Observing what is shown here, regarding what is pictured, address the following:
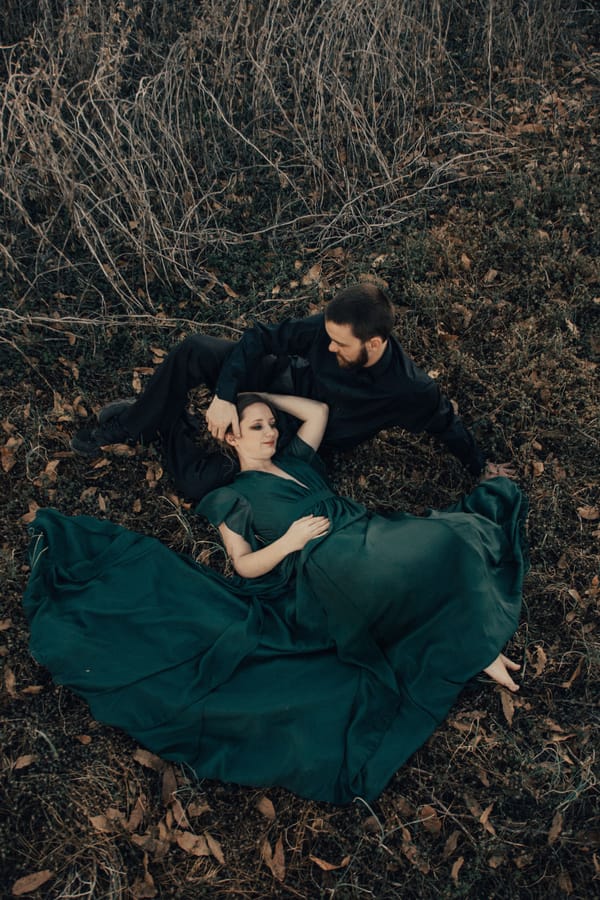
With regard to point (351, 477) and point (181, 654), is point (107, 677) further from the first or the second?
point (351, 477)

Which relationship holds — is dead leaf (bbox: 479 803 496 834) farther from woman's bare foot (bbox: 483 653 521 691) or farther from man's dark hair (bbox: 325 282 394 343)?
man's dark hair (bbox: 325 282 394 343)

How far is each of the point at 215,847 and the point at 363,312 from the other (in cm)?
266

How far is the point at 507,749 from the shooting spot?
362 cm

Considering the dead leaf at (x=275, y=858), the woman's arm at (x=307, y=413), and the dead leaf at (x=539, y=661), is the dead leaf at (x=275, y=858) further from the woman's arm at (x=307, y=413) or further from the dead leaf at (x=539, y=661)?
the woman's arm at (x=307, y=413)

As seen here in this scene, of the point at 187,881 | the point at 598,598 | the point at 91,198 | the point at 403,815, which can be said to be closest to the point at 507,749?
the point at 403,815

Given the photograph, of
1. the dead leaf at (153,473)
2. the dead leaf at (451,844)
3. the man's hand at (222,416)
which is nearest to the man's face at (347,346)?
the man's hand at (222,416)

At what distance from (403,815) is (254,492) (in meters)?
1.80

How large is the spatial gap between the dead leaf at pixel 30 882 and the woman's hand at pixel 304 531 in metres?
1.86

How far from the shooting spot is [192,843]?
3.40m

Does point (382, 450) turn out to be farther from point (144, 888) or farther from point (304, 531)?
point (144, 888)

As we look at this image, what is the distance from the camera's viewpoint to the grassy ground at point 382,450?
3.36 meters

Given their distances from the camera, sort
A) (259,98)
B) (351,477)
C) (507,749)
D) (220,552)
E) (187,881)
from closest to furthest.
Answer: (187,881), (507,749), (220,552), (351,477), (259,98)

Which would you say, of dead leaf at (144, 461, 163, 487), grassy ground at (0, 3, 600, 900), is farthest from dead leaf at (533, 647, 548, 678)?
dead leaf at (144, 461, 163, 487)

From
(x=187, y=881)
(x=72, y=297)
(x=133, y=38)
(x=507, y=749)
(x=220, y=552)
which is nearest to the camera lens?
(x=187, y=881)
